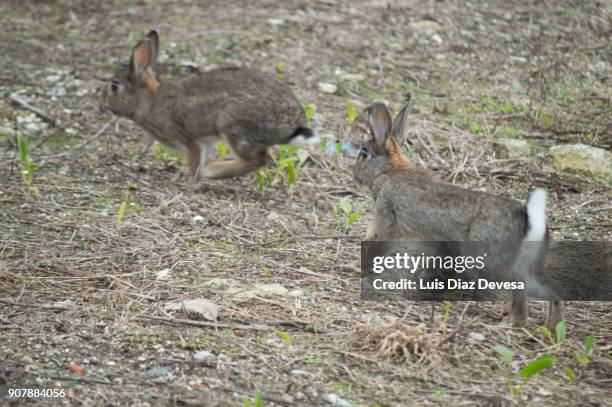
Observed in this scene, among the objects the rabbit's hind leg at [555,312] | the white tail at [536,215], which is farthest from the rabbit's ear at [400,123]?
the rabbit's hind leg at [555,312]

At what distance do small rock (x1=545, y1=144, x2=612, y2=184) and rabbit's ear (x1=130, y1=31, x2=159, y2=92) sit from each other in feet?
11.8

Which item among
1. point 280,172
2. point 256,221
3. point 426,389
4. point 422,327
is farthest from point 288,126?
point 426,389

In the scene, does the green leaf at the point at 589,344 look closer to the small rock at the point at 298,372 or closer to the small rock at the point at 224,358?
the small rock at the point at 298,372

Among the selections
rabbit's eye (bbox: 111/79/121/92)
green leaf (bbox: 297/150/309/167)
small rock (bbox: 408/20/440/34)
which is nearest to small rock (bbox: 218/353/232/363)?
green leaf (bbox: 297/150/309/167)

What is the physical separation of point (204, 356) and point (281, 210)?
269cm

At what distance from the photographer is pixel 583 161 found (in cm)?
736

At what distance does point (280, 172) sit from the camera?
7379mm

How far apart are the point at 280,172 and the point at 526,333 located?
120 inches

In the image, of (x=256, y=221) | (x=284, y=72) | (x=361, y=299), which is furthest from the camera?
(x=284, y=72)

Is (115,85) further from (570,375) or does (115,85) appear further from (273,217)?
(570,375)

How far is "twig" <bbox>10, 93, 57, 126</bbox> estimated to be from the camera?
823 cm

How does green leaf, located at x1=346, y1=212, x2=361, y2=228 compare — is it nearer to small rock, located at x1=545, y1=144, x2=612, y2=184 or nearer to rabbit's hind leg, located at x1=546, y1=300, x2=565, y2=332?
rabbit's hind leg, located at x1=546, y1=300, x2=565, y2=332

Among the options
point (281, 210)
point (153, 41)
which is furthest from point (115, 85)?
point (281, 210)

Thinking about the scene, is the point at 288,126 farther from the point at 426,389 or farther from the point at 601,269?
the point at 426,389
